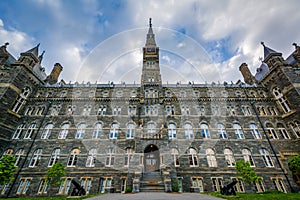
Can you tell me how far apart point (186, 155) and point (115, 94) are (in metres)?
16.0

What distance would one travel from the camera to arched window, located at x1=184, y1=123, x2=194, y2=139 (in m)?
22.5

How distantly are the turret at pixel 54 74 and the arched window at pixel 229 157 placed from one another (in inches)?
1373

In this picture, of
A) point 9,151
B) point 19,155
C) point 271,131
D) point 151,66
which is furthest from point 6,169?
point 271,131

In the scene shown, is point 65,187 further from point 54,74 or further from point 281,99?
point 281,99

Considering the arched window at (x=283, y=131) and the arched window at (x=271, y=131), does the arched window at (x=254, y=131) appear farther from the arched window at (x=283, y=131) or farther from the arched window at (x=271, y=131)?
the arched window at (x=283, y=131)

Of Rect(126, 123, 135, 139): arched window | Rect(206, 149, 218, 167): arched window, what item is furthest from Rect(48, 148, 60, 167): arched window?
Rect(206, 149, 218, 167): arched window

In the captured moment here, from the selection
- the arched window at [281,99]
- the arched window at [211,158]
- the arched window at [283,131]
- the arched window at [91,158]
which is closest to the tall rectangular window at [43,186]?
the arched window at [91,158]

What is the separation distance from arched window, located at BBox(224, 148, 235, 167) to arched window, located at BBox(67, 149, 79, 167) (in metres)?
21.5

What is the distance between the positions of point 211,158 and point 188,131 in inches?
192

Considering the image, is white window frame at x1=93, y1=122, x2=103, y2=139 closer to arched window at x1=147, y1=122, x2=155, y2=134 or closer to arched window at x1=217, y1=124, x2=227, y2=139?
arched window at x1=147, y1=122, x2=155, y2=134

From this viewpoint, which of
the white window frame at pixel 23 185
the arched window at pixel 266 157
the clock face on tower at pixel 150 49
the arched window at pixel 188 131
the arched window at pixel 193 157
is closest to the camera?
the white window frame at pixel 23 185

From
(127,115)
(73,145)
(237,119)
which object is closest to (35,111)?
(73,145)

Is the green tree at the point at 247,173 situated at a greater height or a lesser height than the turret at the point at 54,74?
lesser

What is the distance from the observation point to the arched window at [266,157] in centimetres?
2048
